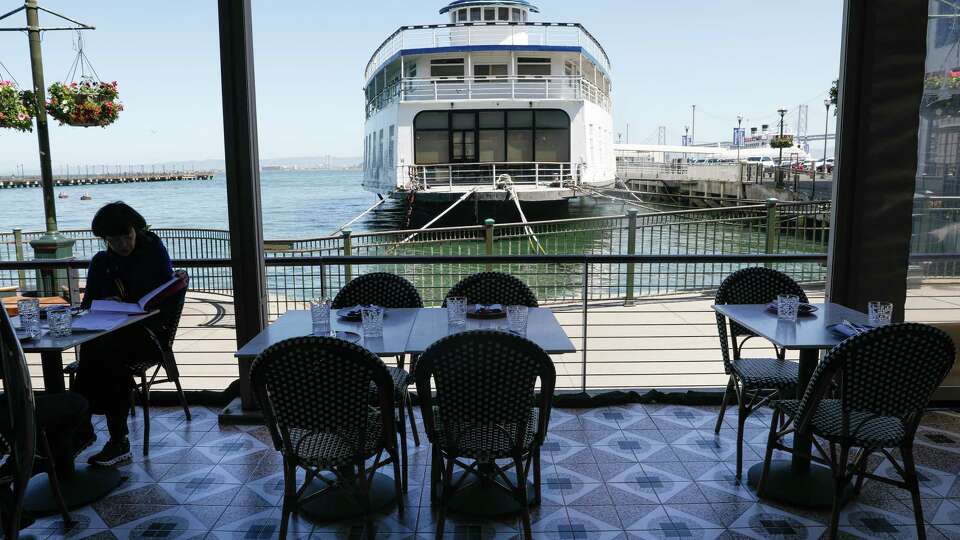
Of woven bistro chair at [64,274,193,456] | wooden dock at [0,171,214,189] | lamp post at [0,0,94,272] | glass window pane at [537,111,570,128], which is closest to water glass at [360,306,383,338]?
woven bistro chair at [64,274,193,456]

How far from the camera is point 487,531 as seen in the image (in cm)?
242

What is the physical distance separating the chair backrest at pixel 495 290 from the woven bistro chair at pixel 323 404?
3.65 ft

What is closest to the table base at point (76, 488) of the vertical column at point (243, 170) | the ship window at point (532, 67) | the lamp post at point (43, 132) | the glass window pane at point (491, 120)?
the vertical column at point (243, 170)

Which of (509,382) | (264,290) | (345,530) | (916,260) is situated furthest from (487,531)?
(916,260)

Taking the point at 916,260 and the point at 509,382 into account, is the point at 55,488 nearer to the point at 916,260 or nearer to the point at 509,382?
the point at 509,382

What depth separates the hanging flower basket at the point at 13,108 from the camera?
573 centimetres

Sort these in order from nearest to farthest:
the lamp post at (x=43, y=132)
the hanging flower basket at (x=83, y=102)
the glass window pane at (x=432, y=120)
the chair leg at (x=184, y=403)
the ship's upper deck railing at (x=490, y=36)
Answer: the chair leg at (x=184, y=403) < the lamp post at (x=43, y=132) < the hanging flower basket at (x=83, y=102) < the ship's upper deck railing at (x=490, y=36) < the glass window pane at (x=432, y=120)

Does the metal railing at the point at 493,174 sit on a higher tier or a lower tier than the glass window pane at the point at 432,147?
lower

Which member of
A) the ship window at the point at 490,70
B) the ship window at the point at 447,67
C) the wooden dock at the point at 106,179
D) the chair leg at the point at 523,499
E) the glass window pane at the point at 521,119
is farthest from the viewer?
the wooden dock at the point at 106,179

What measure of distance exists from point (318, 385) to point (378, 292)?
129cm

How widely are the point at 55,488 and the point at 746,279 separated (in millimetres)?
3013

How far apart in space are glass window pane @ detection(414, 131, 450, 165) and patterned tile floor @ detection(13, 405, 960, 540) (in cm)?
1405

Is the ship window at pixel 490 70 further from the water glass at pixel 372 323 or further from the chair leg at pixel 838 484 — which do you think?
the chair leg at pixel 838 484

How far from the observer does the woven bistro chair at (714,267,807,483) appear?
2887 millimetres
